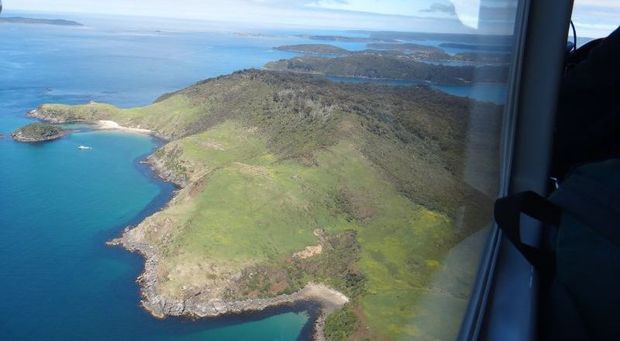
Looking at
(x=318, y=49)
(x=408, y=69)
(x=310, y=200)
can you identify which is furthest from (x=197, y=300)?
(x=408, y=69)

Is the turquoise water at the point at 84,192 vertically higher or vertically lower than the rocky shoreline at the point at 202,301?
higher

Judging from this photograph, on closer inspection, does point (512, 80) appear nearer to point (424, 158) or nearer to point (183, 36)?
point (424, 158)

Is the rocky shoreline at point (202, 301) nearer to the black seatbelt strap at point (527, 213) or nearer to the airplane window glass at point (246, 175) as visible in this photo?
the airplane window glass at point (246, 175)

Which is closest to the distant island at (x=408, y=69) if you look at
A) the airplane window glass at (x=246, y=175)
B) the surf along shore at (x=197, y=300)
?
the airplane window glass at (x=246, y=175)

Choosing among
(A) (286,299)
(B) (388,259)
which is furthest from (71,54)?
(A) (286,299)

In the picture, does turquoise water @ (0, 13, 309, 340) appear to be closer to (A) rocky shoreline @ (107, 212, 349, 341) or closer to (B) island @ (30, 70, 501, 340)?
(A) rocky shoreline @ (107, 212, 349, 341)

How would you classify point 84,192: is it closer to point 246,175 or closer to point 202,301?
point 202,301
